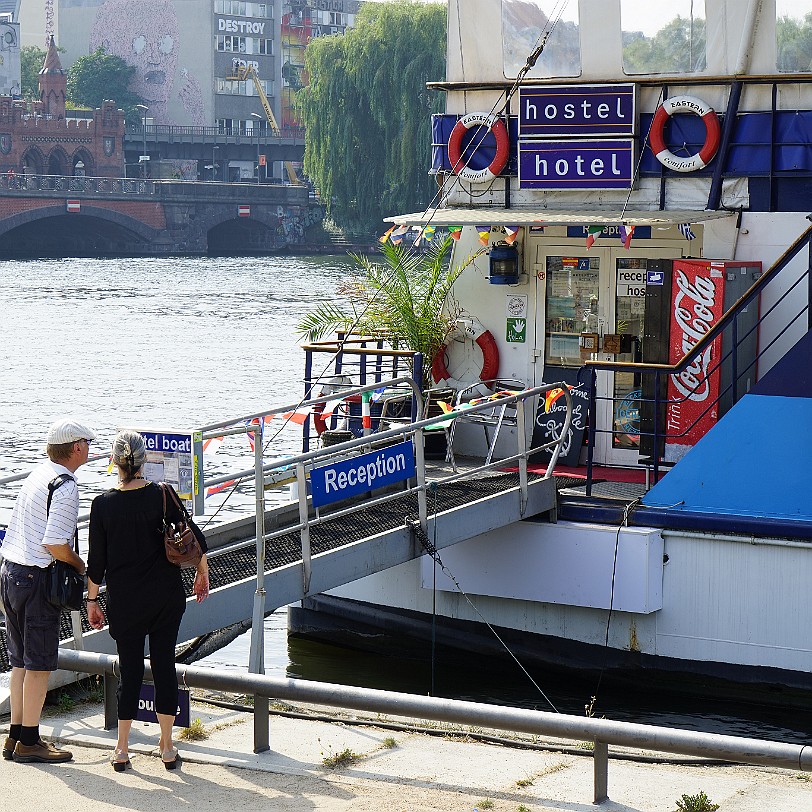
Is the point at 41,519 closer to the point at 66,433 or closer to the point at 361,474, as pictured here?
the point at 66,433

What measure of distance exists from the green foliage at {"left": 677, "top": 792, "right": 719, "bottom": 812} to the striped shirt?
2.73 m

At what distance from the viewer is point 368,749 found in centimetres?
694

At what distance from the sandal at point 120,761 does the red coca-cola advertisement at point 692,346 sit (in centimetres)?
553

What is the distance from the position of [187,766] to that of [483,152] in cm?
680

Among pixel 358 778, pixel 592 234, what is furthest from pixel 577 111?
pixel 358 778

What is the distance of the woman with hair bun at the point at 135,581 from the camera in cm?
638

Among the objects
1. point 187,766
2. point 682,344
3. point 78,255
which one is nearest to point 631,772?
point 187,766

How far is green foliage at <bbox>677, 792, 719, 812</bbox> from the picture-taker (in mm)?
5980

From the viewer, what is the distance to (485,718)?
6.25 m

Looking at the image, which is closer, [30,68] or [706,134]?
[706,134]

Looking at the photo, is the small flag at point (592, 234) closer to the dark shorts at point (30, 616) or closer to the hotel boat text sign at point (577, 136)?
the hotel boat text sign at point (577, 136)

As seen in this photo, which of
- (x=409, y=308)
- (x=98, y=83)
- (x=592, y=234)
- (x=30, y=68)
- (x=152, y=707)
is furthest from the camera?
(x=30, y=68)

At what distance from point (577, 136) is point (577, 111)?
0.19m

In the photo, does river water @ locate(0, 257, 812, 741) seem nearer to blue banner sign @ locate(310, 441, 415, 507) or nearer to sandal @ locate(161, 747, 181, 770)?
blue banner sign @ locate(310, 441, 415, 507)
